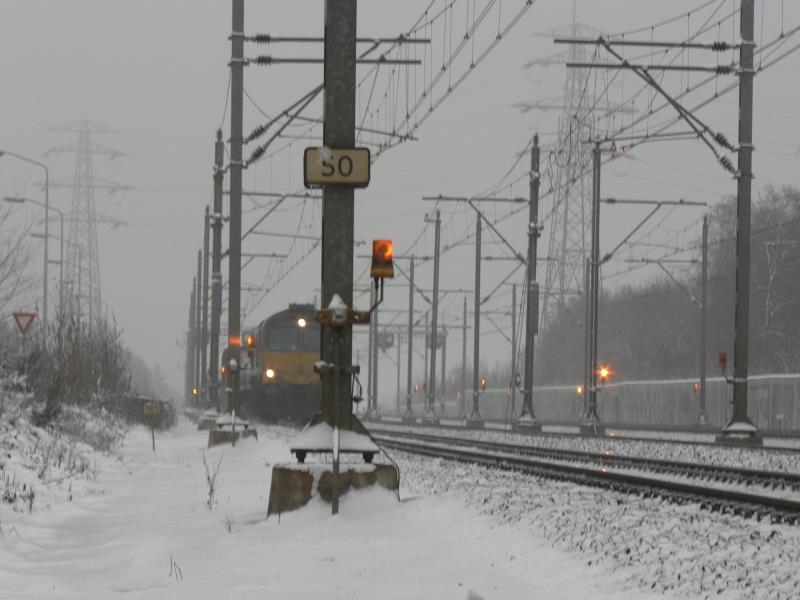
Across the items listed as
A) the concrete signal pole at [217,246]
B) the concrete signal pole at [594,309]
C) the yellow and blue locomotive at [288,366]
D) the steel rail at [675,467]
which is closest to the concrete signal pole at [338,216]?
the steel rail at [675,467]

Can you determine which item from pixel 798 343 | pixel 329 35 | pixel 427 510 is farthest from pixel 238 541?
pixel 798 343

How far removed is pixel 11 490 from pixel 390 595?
278 inches

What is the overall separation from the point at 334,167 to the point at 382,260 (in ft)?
4.59

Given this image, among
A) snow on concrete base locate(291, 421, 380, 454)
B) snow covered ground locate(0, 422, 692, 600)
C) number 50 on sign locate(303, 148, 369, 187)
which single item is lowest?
snow covered ground locate(0, 422, 692, 600)

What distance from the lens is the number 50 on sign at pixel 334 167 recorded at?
13.5m

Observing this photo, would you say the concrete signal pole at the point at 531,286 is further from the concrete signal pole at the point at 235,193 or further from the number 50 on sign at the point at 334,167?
the number 50 on sign at the point at 334,167

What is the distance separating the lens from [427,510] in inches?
505

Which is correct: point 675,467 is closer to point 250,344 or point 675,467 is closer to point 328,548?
point 328,548

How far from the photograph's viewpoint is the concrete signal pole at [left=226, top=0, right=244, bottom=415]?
29281mm

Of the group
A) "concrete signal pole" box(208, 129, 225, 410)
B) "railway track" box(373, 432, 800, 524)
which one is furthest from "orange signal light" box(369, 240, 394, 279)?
"concrete signal pole" box(208, 129, 225, 410)

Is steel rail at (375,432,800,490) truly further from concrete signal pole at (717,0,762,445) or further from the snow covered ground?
concrete signal pole at (717,0,762,445)

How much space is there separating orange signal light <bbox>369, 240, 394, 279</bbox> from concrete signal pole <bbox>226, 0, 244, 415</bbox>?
16.7 meters

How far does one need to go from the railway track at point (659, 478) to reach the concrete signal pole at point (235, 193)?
17.2 ft

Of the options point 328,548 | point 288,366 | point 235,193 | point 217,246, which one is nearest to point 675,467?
point 328,548
